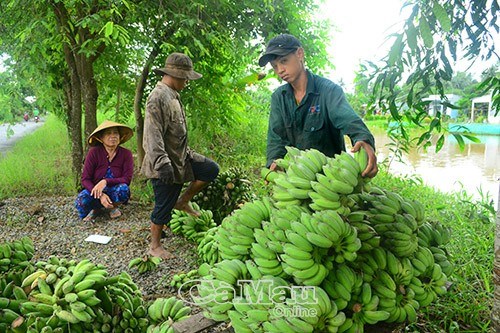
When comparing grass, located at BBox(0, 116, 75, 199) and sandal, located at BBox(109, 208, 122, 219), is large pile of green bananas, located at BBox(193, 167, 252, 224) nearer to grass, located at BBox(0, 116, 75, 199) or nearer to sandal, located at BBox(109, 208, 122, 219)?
sandal, located at BBox(109, 208, 122, 219)

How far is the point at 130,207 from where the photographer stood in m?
5.04

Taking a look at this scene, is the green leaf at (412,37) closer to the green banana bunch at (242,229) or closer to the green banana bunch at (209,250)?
the green banana bunch at (242,229)

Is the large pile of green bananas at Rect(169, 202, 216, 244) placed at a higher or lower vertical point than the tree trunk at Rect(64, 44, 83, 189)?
lower

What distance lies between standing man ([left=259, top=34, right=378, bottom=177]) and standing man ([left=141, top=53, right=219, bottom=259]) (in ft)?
3.36

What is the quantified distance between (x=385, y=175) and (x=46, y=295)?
5.63 m

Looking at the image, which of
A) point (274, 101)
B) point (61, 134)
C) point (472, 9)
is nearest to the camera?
point (472, 9)

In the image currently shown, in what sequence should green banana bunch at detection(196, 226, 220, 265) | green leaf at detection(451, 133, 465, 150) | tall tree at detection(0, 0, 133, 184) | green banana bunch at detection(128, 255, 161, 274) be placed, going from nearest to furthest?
green leaf at detection(451, 133, 465, 150)
green banana bunch at detection(196, 226, 220, 265)
green banana bunch at detection(128, 255, 161, 274)
tall tree at detection(0, 0, 133, 184)

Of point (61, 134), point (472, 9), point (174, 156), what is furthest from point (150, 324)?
point (61, 134)

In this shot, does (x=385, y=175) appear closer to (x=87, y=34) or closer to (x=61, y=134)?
(x=87, y=34)

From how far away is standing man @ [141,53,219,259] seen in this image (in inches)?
128

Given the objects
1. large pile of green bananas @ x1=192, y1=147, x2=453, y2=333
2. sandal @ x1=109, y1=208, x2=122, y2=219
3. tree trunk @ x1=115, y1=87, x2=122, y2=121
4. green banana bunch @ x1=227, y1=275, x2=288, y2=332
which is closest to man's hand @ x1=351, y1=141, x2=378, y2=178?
large pile of green bananas @ x1=192, y1=147, x2=453, y2=333

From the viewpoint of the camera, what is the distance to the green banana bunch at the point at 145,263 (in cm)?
318

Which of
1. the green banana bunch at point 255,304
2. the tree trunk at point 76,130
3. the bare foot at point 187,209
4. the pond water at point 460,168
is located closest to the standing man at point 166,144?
the bare foot at point 187,209

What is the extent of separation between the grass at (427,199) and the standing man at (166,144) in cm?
176
